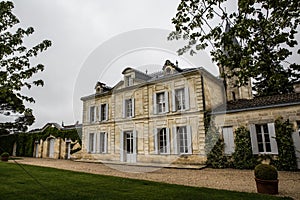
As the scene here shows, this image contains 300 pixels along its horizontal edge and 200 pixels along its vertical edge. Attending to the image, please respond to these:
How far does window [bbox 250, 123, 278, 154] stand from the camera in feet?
27.8

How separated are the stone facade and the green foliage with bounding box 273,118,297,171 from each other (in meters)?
3.17

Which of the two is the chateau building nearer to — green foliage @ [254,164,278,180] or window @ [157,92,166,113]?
window @ [157,92,166,113]

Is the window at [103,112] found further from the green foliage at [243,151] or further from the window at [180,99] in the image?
the green foliage at [243,151]

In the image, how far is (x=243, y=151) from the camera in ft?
29.6

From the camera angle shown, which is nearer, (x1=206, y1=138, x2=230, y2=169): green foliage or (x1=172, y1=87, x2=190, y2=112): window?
(x1=206, y1=138, x2=230, y2=169): green foliage

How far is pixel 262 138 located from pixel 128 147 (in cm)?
761

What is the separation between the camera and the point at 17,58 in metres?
4.13

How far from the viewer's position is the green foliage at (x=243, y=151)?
881 cm

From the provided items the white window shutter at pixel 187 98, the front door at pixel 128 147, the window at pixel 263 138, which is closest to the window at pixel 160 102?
the white window shutter at pixel 187 98

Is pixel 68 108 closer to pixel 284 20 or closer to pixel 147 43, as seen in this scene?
pixel 147 43

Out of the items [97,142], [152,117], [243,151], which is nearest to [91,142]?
[97,142]

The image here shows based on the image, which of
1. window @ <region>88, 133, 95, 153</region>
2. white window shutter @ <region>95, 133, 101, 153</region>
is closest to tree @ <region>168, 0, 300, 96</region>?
white window shutter @ <region>95, 133, 101, 153</region>

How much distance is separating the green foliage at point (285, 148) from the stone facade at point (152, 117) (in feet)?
10.4

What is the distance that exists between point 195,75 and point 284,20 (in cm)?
764
